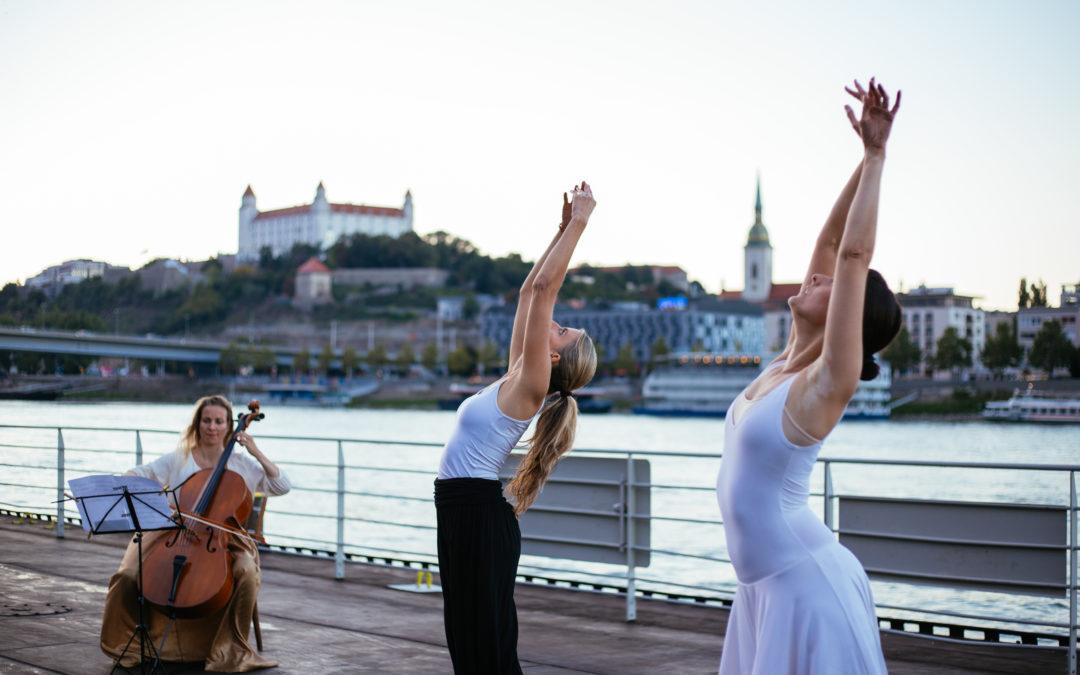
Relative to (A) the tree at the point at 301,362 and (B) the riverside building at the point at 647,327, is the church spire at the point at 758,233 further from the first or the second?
(A) the tree at the point at 301,362

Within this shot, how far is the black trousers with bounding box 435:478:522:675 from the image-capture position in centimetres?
293

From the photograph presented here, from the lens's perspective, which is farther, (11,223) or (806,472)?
(11,223)

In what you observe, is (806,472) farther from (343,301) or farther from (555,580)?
(343,301)

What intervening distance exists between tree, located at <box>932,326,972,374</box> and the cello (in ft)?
300

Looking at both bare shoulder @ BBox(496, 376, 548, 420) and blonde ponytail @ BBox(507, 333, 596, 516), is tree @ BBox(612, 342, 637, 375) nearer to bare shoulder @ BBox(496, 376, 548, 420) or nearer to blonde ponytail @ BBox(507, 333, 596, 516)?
blonde ponytail @ BBox(507, 333, 596, 516)

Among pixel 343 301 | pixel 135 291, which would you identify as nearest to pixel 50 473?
pixel 135 291

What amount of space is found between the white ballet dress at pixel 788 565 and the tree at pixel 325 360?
10598 centimetres

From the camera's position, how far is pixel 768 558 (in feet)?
6.89

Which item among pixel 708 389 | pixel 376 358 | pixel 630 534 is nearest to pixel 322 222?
pixel 376 358

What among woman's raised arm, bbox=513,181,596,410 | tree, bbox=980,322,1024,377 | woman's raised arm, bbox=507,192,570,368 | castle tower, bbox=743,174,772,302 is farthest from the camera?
castle tower, bbox=743,174,772,302

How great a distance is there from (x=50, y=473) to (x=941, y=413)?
7131cm

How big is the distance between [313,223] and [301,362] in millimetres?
54498

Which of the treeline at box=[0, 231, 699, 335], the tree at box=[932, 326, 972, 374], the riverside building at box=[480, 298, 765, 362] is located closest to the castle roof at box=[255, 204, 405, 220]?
the treeline at box=[0, 231, 699, 335]

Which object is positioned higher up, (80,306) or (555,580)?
(80,306)
